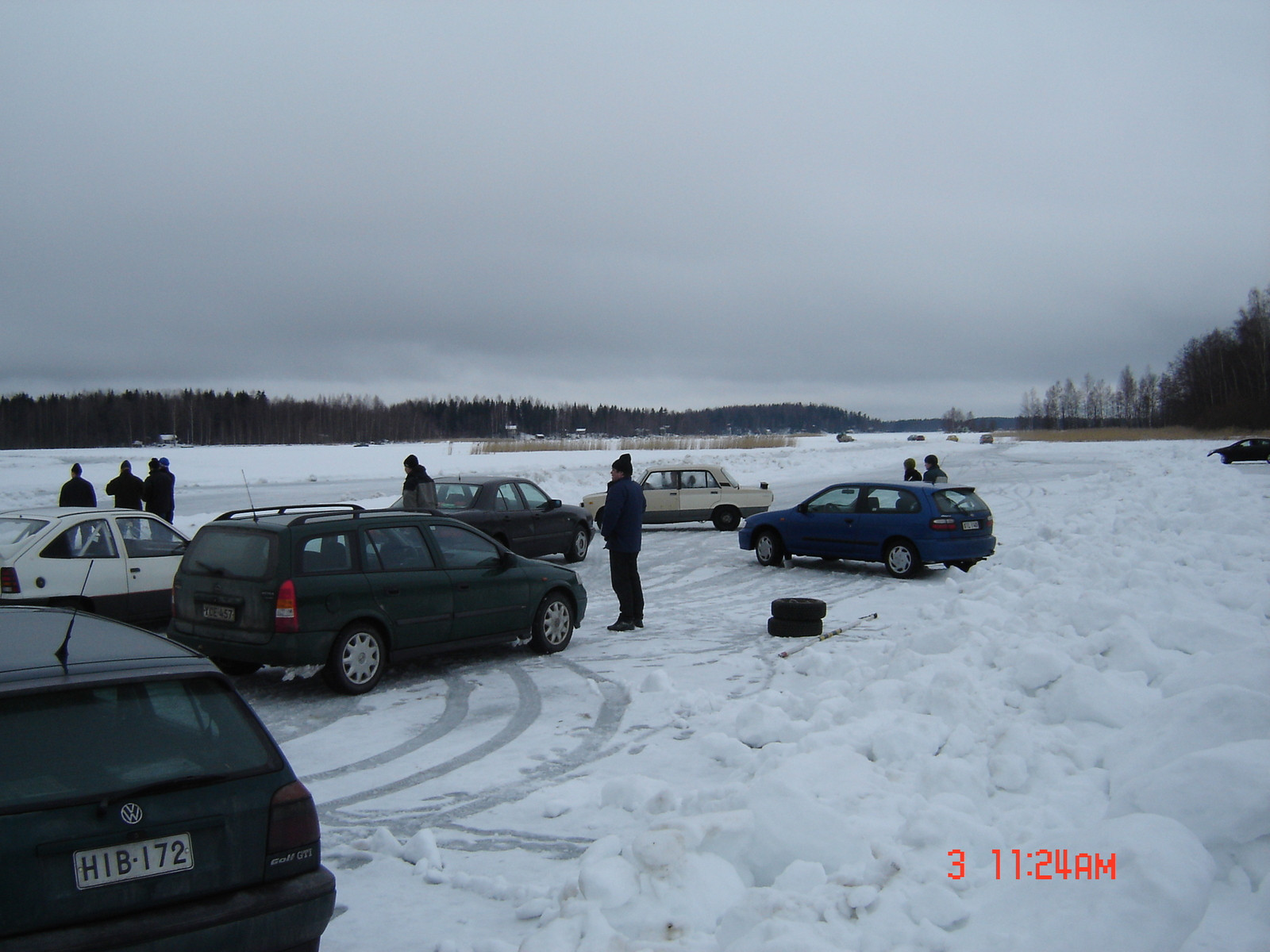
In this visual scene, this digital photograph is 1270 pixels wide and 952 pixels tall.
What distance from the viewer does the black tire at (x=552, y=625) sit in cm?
948

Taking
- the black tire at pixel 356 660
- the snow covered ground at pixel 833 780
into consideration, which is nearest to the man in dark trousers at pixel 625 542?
the snow covered ground at pixel 833 780

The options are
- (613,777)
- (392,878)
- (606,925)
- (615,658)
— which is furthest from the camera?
(615,658)

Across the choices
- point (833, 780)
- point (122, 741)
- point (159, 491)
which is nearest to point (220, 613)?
point (122, 741)

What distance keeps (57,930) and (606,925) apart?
1.96 metres

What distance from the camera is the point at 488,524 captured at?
15.2 metres

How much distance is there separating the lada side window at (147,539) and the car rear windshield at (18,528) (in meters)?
0.79

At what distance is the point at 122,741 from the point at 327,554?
200 inches

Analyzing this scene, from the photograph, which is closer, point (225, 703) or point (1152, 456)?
point (225, 703)

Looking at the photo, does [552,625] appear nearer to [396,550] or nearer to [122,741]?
[396,550]

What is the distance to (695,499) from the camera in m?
21.8

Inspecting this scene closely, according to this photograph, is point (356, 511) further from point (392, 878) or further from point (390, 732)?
point (392, 878)

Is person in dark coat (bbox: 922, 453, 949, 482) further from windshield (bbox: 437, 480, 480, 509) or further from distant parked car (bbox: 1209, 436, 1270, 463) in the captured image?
distant parked car (bbox: 1209, 436, 1270, 463)

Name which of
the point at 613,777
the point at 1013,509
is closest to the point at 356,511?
the point at 613,777
